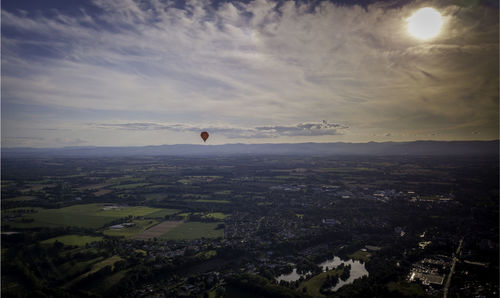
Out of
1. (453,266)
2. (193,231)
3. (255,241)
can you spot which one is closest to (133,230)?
(193,231)

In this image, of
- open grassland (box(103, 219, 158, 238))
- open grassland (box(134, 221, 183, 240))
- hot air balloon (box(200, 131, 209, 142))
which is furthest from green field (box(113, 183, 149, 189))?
hot air balloon (box(200, 131, 209, 142))

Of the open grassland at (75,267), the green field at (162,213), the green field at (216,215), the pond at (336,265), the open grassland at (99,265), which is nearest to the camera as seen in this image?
the open grassland at (99,265)

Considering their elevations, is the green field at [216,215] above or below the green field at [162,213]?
below

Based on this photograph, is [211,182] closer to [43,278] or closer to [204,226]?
[204,226]

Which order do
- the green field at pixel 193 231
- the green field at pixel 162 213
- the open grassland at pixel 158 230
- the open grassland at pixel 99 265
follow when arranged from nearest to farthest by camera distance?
1. the open grassland at pixel 99 265
2. the green field at pixel 193 231
3. the open grassland at pixel 158 230
4. the green field at pixel 162 213

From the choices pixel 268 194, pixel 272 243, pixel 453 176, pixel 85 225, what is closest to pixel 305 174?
pixel 268 194

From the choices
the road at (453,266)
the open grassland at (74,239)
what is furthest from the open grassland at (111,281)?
the road at (453,266)

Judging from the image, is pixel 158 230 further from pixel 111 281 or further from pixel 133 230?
pixel 111 281

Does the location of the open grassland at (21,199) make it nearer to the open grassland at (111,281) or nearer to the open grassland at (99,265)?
the open grassland at (99,265)
